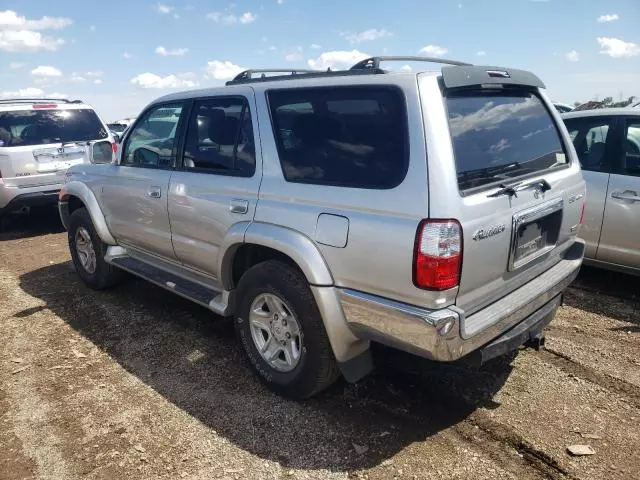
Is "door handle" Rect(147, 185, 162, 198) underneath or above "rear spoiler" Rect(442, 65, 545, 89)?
underneath

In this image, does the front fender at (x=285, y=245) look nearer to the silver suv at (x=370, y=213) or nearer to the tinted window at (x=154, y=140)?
the silver suv at (x=370, y=213)

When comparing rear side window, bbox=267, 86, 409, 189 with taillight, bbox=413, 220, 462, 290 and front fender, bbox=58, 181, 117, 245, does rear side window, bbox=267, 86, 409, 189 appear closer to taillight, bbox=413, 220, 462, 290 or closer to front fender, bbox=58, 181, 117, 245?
taillight, bbox=413, 220, 462, 290

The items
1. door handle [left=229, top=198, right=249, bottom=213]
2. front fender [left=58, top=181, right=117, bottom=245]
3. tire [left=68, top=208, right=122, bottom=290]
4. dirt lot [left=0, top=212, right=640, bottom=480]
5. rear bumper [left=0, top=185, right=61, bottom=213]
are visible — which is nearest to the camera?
dirt lot [left=0, top=212, right=640, bottom=480]

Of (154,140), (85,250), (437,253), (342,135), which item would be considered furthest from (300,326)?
(85,250)

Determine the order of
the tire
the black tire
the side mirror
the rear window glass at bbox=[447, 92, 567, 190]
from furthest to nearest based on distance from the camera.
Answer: the tire, the side mirror, the black tire, the rear window glass at bbox=[447, 92, 567, 190]

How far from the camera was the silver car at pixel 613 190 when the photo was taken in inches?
171

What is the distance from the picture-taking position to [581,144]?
187 inches

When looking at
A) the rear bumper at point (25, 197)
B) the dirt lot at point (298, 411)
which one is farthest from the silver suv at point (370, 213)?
the rear bumper at point (25, 197)

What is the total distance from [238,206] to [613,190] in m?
3.39

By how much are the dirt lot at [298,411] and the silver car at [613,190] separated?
535 millimetres

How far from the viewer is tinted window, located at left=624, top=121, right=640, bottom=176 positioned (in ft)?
14.4

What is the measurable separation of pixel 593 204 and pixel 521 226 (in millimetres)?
2353

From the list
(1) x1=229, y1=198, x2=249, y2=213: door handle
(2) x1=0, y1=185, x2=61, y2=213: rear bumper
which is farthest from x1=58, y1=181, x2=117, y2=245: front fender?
(2) x1=0, y1=185, x2=61, y2=213: rear bumper

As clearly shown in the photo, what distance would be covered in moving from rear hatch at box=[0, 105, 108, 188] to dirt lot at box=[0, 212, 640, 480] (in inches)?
146
